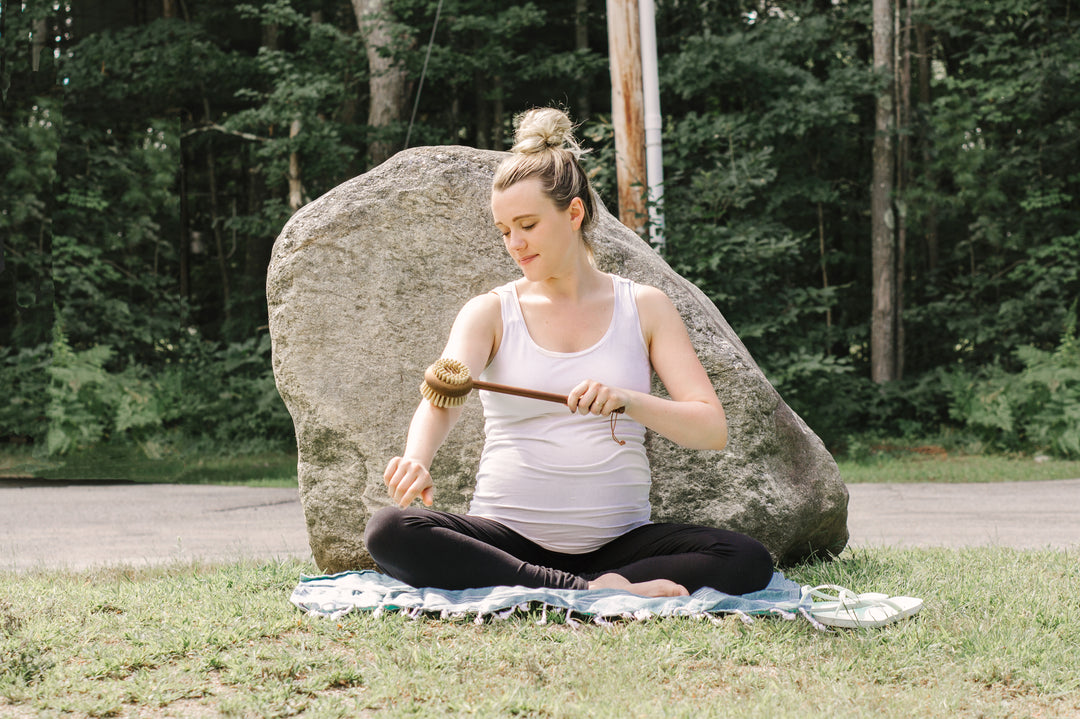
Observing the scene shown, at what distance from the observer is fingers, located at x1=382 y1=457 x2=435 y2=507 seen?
2.58 metres

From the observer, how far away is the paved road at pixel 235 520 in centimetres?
500

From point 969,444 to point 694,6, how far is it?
6.40 metres

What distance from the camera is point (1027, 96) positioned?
1155 cm

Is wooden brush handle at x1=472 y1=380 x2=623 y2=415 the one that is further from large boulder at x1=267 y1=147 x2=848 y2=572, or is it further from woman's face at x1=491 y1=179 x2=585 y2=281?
large boulder at x1=267 y1=147 x2=848 y2=572

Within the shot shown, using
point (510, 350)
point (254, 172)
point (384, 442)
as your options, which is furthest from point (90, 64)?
point (510, 350)

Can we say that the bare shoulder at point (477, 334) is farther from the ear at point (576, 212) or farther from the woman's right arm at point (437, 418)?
→ the ear at point (576, 212)

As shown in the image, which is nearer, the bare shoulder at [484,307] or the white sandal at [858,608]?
the white sandal at [858,608]

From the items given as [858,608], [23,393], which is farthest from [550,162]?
[23,393]

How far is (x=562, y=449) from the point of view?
3010 millimetres

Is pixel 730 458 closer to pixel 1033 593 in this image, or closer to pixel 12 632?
pixel 1033 593

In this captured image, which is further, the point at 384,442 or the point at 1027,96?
the point at 1027,96

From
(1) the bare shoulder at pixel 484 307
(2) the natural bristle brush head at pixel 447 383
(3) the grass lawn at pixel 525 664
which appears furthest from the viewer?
(1) the bare shoulder at pixel 484 307

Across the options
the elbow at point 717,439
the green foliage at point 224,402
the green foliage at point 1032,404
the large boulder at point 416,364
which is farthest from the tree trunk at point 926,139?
the elbow at point 717,439

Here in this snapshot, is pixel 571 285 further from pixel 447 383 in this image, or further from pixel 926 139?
pixel 926 139
